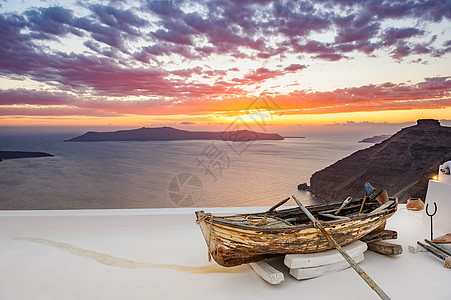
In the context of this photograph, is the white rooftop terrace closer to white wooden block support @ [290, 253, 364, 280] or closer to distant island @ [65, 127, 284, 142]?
white wooden block support @ [290, 253, 364, 280]

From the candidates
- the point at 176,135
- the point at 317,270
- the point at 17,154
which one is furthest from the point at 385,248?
the point at 17,154

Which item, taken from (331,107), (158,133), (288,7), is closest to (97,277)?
(288,7)

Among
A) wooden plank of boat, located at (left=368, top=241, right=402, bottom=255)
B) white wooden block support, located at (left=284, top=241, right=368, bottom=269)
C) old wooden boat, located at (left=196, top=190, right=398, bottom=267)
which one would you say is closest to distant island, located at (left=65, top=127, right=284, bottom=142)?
wooden plank of boat, located at (left=368, top=241, right=402, bottom=255)

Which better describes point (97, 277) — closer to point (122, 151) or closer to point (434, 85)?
point (434, 85)

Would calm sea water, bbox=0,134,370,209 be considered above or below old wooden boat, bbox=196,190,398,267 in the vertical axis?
below

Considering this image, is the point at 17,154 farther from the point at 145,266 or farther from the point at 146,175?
the point at 145,266

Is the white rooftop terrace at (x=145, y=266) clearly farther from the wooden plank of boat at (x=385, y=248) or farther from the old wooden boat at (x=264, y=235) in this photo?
the old wooden boat at (x=264, y=235)
